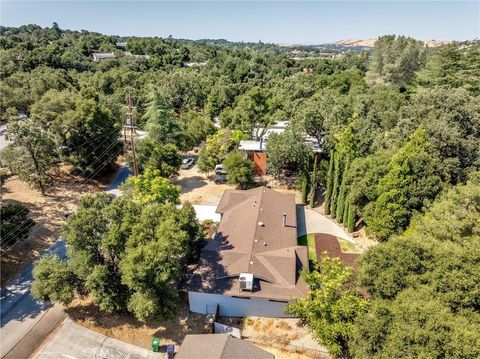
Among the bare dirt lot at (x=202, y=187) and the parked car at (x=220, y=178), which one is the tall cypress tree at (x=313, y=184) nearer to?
the bare dirt lot at (x=202, y=187)

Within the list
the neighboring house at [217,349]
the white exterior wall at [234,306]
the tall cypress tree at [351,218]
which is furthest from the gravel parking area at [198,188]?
the neighboring house at [217,349]

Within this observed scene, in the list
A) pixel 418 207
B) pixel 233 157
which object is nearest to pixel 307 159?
pixel 233 157

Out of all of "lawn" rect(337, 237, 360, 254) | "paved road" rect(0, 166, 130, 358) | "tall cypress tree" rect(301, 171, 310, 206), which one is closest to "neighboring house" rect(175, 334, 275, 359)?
"paved road" rect(0, 166, 130, 358)

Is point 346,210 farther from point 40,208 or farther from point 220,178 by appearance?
point 40,208

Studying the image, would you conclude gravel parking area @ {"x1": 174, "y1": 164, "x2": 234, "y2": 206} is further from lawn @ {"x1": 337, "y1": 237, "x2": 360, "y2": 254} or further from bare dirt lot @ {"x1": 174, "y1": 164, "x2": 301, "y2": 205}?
lawn @ {"x1": 337, "y1": 237, "x2": 360, "y2": 254}

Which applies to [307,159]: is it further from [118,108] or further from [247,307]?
[118,108]

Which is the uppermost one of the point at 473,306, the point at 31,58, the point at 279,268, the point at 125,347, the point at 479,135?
the point at 31,58
